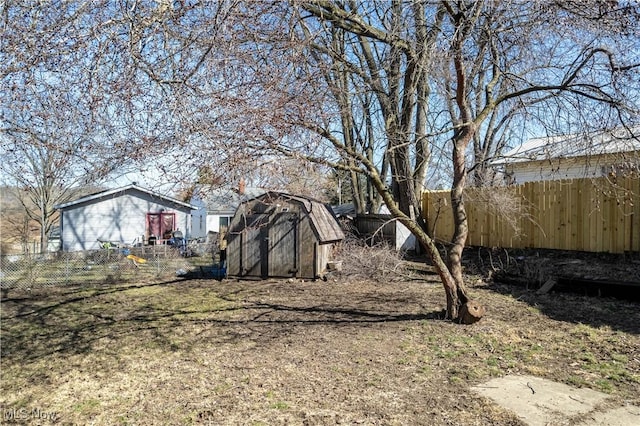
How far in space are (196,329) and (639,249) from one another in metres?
8.66

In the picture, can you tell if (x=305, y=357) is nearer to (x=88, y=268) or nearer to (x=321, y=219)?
(x=321, y=219)

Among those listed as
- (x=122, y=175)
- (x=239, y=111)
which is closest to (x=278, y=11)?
(x=239, y=111)

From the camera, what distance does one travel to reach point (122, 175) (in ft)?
15.0

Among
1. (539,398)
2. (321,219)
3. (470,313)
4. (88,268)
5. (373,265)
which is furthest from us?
(88,268)

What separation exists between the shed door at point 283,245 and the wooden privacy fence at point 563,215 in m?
3.60

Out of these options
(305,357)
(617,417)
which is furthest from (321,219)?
(617,417)

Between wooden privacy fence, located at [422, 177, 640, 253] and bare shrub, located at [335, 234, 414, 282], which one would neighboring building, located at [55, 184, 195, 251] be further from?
wooden privacy fence, located at [422, 177, 640, 253]

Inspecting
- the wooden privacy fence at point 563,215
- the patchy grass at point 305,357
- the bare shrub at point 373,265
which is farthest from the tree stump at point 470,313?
the bare shrub at point 373,265

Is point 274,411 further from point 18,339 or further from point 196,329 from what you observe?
point 18,339

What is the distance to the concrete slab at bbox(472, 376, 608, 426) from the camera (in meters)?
3.51

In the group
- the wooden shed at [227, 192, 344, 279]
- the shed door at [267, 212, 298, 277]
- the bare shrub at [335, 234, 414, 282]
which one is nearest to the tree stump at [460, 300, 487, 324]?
the bare shrub at [335, 234, 414, 282]

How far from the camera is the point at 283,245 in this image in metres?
11.8

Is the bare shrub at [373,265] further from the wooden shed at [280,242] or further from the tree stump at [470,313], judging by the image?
the tree stump at [470,313]

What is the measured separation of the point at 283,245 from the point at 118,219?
14.4 metres
